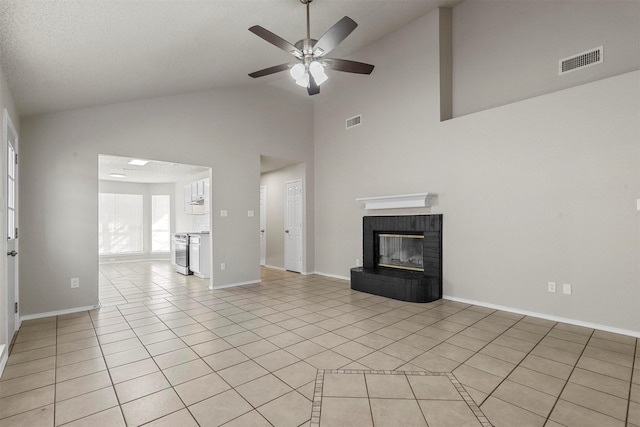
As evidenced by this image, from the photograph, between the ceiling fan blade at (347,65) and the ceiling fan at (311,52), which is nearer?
the ceiling fan at (311,52)

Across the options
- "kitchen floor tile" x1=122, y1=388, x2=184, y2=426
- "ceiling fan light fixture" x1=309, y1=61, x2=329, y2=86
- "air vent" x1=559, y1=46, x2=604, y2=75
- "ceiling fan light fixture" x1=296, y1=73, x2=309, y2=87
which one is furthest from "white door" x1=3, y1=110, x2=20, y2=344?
"air vent" x1=559, y1=46, x2=604, y2=75

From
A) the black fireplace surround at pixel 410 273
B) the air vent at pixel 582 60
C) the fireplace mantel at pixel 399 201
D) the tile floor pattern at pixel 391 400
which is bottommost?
the tile floor pattern at pixel 391 400

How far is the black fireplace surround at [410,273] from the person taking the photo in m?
4.55

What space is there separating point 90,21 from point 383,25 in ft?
13.6

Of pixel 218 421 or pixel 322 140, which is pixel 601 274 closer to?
pixel 218 421

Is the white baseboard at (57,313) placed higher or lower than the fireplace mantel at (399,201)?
lower

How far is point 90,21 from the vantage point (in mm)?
2361

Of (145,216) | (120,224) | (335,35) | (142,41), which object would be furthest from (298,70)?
(120,224)

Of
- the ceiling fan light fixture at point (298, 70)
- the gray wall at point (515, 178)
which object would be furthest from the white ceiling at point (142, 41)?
the gray wall at point (515, 178)

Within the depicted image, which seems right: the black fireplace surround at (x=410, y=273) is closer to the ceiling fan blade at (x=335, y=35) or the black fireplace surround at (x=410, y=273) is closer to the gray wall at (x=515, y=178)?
the gray wall at (x=515, y=178)

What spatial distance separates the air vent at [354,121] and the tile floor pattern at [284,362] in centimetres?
345

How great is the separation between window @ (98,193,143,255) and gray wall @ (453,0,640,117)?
30.1 ft

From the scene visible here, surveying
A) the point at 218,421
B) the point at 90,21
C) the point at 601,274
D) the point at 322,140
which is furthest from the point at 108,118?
the point at 601,274

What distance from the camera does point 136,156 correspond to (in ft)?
15.4
